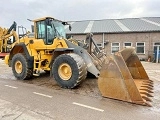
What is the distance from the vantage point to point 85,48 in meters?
7.70

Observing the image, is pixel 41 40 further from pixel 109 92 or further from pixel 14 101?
pixel 109 92

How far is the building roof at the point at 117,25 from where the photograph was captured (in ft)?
75.8

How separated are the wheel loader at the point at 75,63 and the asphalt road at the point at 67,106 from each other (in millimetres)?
296

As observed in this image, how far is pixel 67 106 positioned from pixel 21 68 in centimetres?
428

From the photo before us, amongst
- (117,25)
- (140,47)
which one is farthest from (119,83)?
(117,25)

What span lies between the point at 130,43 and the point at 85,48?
16.1m

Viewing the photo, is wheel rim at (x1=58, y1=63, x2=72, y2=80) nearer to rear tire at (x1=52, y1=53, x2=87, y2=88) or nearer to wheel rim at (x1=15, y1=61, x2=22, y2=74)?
rear tire at (x1=52, y1=53, x2=87, y2=88)

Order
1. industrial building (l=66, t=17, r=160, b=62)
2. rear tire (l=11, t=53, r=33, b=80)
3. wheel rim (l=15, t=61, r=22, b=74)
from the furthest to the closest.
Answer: industrial building (l=66, t=17, r=160, b=62) < wheel rim (l=15, t=61, r=22, b=74) < rear tire (l=11, t=53, r=33, b=80)

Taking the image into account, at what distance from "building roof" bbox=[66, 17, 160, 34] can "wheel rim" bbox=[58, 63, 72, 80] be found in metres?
15.5

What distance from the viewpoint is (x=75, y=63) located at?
6461 mm

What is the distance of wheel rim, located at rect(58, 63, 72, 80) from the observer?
22.1ft

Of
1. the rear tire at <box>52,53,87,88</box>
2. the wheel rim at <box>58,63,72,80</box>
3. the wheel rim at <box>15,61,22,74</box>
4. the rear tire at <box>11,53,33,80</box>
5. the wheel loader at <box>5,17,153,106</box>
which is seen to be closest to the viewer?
the wheel loader at <box>5,17,153,106</box>

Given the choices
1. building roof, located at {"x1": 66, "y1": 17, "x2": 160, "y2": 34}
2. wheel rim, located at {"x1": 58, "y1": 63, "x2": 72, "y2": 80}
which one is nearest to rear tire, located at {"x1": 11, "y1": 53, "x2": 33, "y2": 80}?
wheel rim, located at {"x1": 58, "y1": 63, "x2": 72, "y2": 80}

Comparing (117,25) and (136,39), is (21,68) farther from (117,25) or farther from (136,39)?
(117,25)
